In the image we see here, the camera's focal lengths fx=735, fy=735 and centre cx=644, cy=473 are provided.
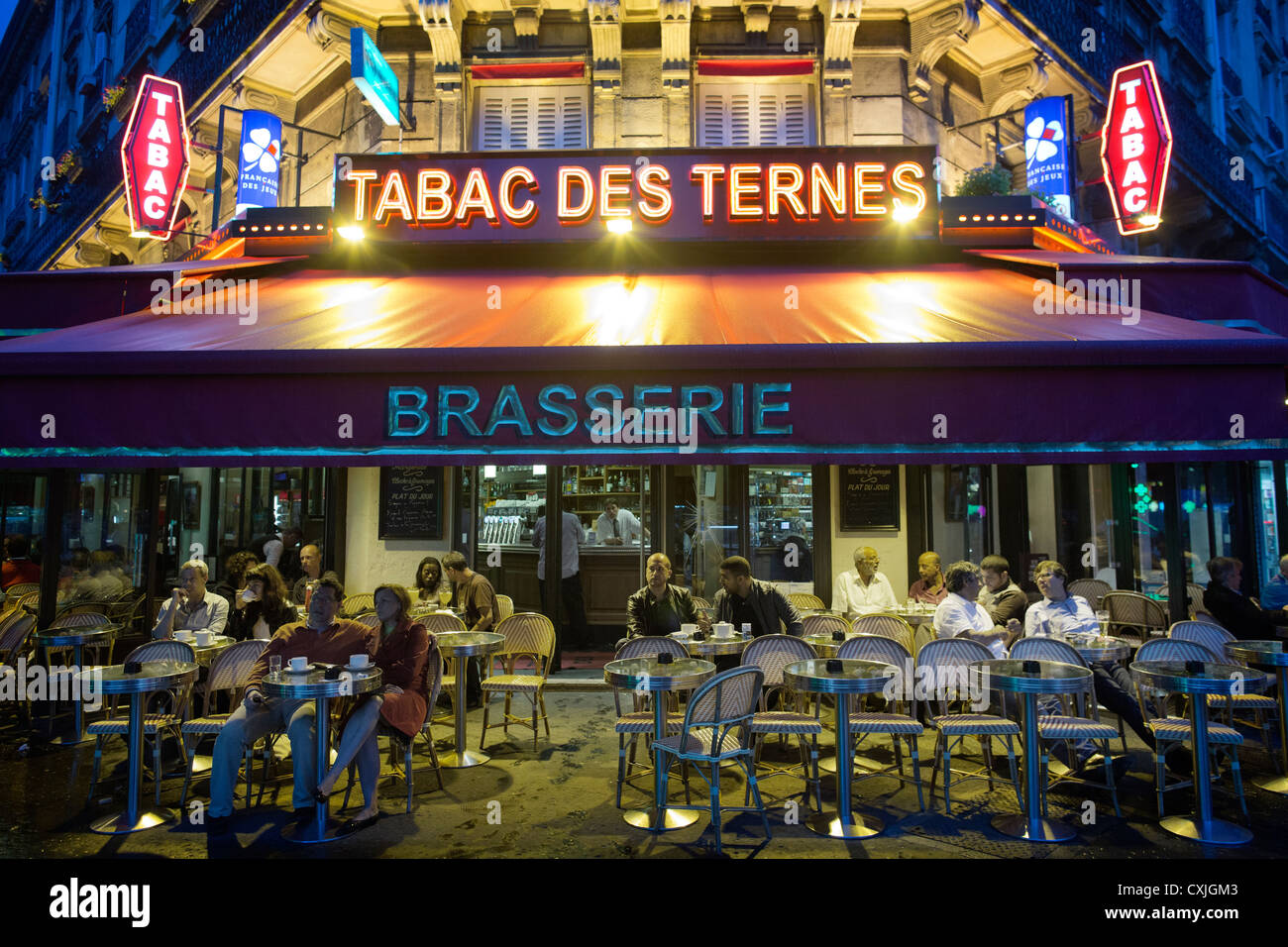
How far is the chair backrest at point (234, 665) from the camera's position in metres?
5.26

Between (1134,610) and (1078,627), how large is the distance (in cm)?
268

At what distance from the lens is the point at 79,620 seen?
22.5 ft

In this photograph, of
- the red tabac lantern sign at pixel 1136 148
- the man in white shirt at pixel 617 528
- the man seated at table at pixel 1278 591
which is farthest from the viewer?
the man in white shirt at pixel 617 528

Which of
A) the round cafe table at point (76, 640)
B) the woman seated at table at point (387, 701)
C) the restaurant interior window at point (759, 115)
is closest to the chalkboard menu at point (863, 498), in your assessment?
the restaurant interior window at point (759, 115)


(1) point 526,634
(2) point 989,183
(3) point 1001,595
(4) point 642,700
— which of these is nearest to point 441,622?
(1) point 526,634

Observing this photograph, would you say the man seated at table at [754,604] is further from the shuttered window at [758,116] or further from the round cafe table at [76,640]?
the shuttered window at [758,116]

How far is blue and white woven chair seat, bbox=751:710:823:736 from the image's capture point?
15.8ft

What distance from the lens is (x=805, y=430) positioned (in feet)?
14.4

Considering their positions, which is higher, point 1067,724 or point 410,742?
point 1067,724

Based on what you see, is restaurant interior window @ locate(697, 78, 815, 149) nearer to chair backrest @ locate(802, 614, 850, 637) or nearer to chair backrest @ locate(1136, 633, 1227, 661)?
chair backrest @ locate(802, 614, 850, 637)

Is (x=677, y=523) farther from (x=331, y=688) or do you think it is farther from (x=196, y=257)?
(x=196, y=257)

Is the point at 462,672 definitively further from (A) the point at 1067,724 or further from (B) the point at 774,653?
(A) the point at 1067,724

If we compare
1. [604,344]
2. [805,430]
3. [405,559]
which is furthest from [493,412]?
[405,559]

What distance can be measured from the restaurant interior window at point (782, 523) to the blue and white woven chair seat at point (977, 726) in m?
4.05
